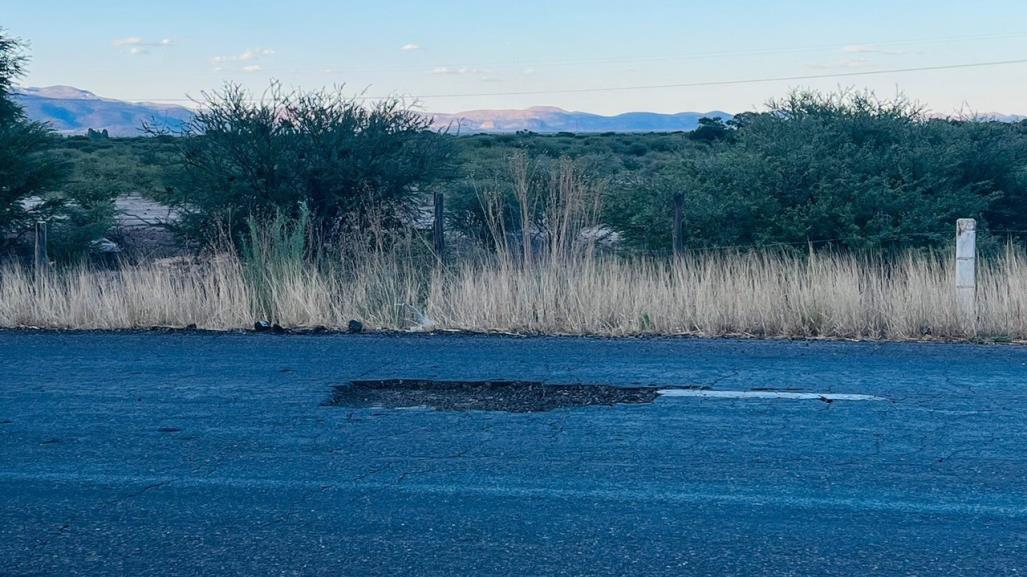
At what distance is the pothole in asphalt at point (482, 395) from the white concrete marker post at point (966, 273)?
4.59m

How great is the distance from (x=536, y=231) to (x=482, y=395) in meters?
7.20

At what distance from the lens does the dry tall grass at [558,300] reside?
11.0m

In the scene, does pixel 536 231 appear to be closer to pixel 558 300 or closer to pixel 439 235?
pixel 439 235

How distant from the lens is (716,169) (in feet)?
60.0

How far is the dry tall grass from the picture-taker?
11.0 metres

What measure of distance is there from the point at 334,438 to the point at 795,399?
3.12m

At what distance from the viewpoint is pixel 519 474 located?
5719 mm

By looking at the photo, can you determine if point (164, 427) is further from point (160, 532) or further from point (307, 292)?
point (307, 292)

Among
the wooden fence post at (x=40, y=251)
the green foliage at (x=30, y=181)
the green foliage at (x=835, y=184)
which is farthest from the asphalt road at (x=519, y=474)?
the green foliage at (x=30, y=181)

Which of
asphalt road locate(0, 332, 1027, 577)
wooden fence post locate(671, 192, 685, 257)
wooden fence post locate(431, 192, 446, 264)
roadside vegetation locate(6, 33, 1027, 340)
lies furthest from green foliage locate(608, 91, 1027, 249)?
asphalt road locate(0, 332, 1027, 577)

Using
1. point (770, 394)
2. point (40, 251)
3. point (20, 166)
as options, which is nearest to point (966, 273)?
point (770, 394)

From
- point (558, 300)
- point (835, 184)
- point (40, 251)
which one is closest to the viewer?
point (558, 300)

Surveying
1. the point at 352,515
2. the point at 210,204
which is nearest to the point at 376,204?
the point at 210,204

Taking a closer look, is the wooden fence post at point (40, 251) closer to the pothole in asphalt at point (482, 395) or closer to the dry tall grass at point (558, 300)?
the dry tall grass at point (558, 300)
